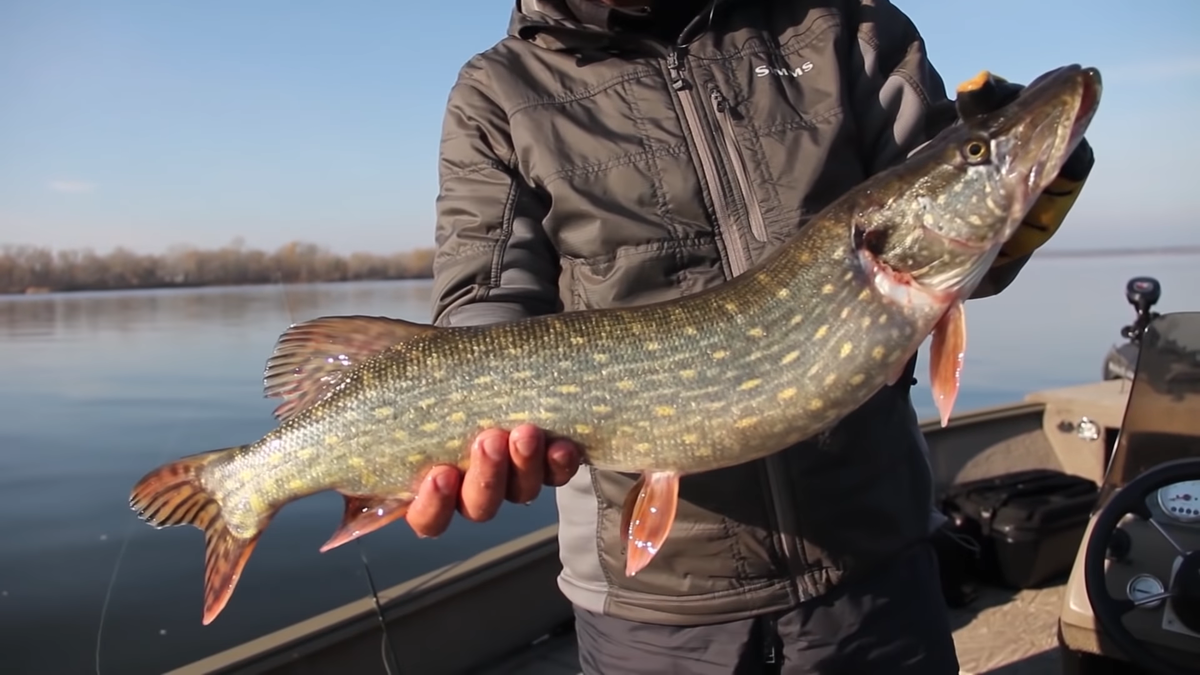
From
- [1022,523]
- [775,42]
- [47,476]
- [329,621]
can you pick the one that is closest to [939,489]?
[1022,523]

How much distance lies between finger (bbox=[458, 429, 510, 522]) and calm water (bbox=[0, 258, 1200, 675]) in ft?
8.21

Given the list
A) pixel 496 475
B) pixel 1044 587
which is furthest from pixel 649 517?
pixel 1044 587

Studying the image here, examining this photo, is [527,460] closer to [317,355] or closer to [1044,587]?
[317,355]

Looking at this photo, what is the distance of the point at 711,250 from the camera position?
2.06 meters

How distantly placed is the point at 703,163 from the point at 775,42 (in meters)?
0.44

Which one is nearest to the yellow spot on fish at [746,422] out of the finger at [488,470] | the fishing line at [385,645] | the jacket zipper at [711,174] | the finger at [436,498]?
the jacket zipper at [711,174]

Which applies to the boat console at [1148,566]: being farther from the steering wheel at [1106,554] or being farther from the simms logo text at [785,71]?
the simms logo text at [785,71]

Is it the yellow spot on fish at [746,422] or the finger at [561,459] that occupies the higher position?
the yellow spot on fish at [746,422]

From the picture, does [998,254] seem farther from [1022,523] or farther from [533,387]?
[1022,523]

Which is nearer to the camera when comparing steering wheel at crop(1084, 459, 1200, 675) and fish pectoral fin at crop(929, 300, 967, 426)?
fish pectoral fin at crop(929, 300, 967, 426)

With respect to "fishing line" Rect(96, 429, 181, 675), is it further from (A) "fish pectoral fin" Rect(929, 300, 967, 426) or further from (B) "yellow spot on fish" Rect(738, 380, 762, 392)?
(A) "fish pectoral fin" Rect(929, 300, 967, 426)

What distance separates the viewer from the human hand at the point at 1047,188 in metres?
1.85

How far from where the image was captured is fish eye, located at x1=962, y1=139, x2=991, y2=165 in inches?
72.4

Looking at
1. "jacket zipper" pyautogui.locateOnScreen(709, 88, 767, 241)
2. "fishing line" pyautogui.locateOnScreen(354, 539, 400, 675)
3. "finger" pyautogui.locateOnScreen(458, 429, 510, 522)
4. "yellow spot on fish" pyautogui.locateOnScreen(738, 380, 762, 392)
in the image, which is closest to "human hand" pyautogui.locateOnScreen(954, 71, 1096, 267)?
"jacket zipper" pyautogui.locateOnScreen(709, 88, 767, 241)
